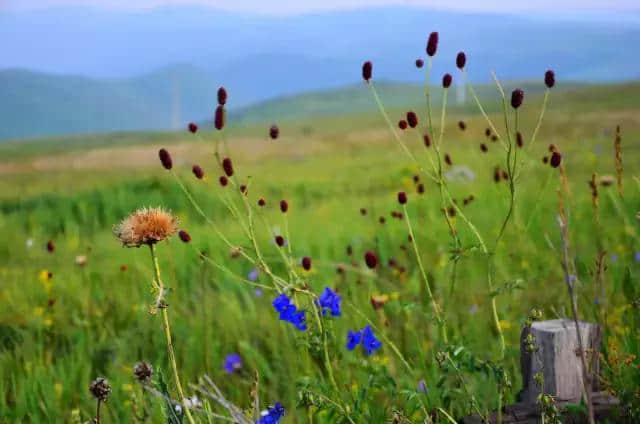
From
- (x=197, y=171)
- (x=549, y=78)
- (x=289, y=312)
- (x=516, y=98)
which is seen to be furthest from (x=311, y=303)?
(x=549, y=78)

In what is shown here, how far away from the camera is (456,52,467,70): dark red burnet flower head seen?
2.51 metres

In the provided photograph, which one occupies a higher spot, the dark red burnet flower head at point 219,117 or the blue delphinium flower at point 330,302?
the dark red burnet flower head at point 219,117

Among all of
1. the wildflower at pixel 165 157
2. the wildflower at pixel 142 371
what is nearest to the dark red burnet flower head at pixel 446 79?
the wildflower at pixel 165 157

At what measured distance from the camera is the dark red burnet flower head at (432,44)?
2541 mm

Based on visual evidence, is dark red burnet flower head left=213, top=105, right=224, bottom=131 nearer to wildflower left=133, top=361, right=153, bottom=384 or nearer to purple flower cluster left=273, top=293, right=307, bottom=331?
purple flower cluster left=273, top=293, right=307, bottom=331

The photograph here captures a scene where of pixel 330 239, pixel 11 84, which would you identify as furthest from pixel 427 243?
pixel 11 84

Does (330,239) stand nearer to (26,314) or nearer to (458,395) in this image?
(26,314)

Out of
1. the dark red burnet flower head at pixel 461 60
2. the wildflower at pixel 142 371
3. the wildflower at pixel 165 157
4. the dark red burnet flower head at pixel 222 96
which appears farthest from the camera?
the dark red burnet flower head at pixel 461 60

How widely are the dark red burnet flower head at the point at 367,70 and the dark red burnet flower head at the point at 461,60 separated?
1.02ft

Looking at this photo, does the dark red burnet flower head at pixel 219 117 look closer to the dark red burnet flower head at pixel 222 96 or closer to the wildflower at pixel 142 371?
the dark red burnet flower head at pixel 222 96

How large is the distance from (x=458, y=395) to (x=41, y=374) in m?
1.94

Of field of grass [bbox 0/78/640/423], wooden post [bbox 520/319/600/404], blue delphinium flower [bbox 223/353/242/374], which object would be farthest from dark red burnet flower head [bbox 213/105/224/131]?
blue delphinium flower [bbox 223/353/242/374]

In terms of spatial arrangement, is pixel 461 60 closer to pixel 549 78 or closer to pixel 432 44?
pixel 432 44

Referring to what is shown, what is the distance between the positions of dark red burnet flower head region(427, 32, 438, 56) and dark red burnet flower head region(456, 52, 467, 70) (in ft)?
0.29
